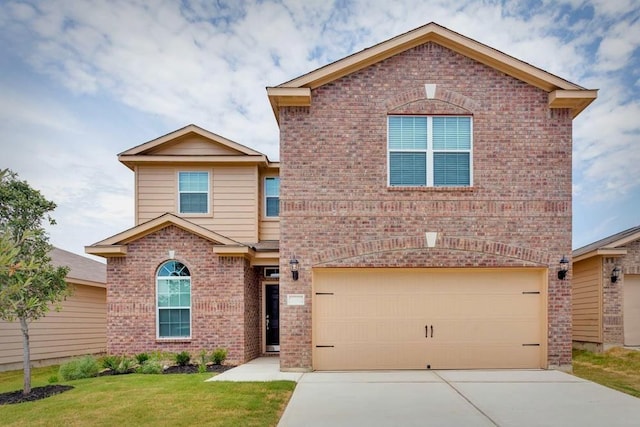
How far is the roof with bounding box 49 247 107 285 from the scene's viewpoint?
1590cm

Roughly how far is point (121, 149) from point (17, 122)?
3653 mm

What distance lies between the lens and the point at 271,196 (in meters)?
15.6

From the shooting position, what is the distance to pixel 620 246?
50.8ft

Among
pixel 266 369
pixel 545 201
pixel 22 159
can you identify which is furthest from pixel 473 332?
pixel 22 159

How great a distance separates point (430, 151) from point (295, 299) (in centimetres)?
458

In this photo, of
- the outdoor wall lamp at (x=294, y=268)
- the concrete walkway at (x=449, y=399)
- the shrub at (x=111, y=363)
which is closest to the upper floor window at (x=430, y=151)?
the outdoor wall lamp at (x=294, y=268)

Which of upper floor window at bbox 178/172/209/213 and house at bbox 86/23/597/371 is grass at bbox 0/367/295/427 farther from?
upper floor window at bbox 178/172/209/213

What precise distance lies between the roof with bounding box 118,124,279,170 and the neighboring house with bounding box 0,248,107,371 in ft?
13.1

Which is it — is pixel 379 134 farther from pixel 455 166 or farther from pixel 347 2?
pixel 347 2

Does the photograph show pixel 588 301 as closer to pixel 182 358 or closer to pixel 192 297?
pixel 192 297

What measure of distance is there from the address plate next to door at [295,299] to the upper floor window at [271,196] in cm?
491

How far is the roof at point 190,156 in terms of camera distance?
14789mm

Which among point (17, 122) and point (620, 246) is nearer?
point (17, 122)

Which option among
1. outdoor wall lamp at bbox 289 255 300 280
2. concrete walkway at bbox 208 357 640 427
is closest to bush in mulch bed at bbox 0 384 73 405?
concrete walkway at bbox 208 357 640 427
